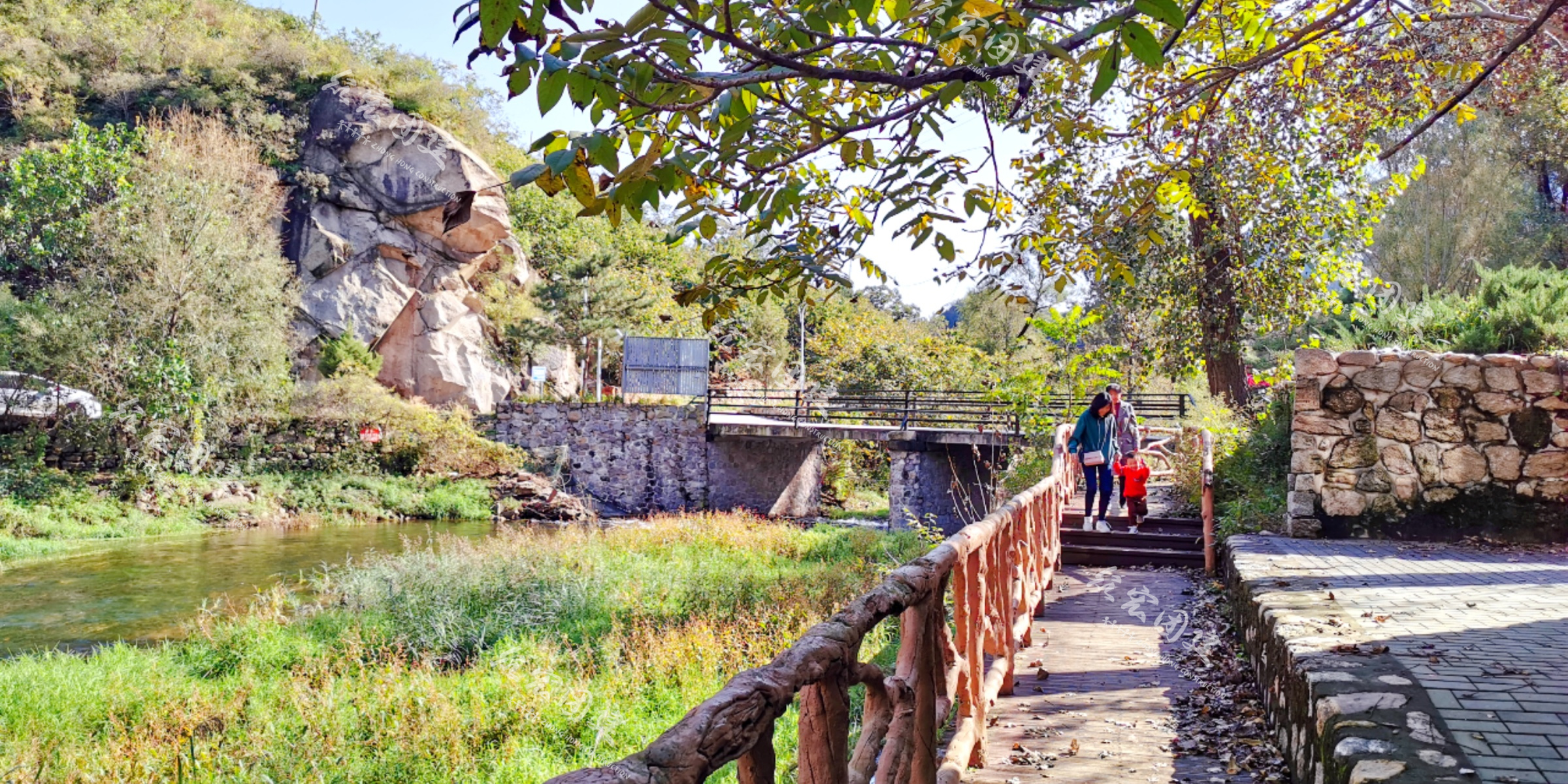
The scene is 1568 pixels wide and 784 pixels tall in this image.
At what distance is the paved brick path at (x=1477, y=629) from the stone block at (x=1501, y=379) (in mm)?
1433

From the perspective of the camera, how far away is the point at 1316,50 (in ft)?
16.8

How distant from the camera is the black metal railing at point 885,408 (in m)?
24.3

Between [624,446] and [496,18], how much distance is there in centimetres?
2701

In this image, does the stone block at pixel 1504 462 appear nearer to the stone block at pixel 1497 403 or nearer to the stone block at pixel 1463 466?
the stone block at pixel 1463 466

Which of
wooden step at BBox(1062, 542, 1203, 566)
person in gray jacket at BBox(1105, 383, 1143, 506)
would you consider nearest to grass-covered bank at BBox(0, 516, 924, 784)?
wooden step at BBox(1062, 542, 1203, 566)

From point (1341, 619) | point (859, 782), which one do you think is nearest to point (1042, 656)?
point (1341, 619)

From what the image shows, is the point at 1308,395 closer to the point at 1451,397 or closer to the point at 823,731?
the point at 1451,397

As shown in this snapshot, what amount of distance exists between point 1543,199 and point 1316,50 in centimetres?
2497

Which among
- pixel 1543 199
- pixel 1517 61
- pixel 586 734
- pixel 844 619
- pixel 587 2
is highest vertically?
pixel 1543 199

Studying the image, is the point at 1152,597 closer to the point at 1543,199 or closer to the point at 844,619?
the point at 844,619

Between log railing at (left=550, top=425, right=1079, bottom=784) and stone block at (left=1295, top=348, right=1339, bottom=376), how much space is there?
14.2ft

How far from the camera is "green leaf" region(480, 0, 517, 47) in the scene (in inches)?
68.8

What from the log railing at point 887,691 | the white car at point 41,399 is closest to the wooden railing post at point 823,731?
the log railing at point 887,691

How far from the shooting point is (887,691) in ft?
7.91
